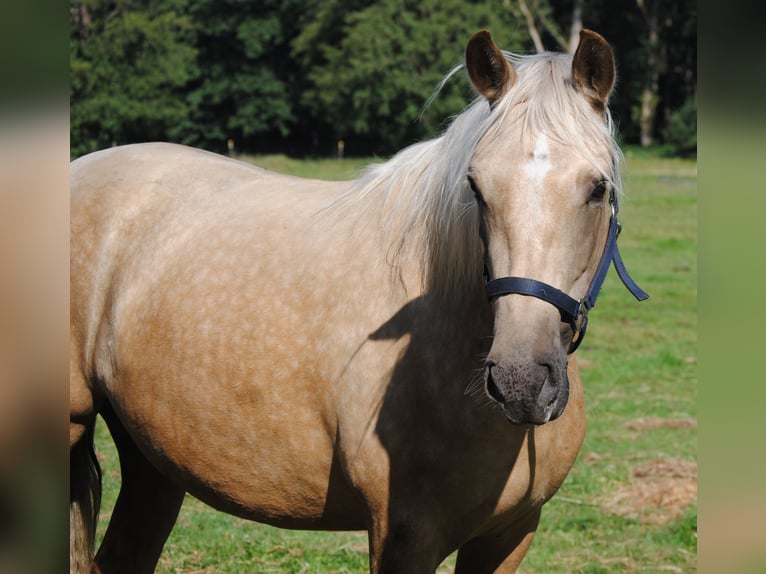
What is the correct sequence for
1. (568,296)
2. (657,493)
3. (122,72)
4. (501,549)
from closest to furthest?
(568,296) → (501,549) → (657,493) → (122,72)

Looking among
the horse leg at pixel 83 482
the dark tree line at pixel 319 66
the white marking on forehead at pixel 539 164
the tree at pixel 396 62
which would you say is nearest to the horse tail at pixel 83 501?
the horse leg at pixel 83 482

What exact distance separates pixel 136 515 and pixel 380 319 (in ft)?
4.97

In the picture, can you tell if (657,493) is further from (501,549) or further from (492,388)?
(492,388)

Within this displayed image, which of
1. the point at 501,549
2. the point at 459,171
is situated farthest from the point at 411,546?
the point at 459,171

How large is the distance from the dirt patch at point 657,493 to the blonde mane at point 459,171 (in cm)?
275

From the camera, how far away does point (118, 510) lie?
3258 mm

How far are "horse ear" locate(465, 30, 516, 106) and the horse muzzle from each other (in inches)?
25.6

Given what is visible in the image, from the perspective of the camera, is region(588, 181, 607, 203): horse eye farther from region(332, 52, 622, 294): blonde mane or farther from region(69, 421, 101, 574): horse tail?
region(69, 421, 101, 574): horse tail

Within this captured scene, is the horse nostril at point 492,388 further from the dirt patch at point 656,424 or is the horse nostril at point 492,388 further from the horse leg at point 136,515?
the dirt patch at point 656,424

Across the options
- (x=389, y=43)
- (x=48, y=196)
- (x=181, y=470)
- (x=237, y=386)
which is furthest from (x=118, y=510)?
(x=389, y=43)

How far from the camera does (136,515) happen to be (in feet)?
10.6

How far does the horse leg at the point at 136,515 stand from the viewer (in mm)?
3197

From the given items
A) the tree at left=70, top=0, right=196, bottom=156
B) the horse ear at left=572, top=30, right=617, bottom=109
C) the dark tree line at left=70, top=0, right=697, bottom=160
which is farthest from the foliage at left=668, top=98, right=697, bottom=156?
the horse ear at left=572, top=30, right=617, bottom=109

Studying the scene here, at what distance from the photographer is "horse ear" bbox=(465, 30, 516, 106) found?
1949 millimetres
